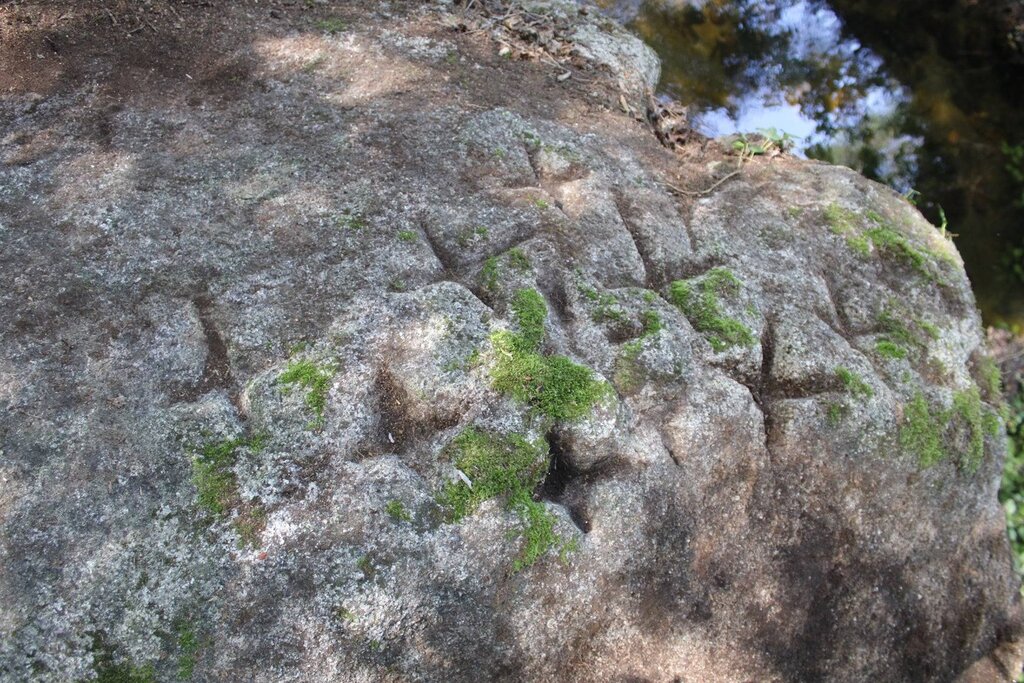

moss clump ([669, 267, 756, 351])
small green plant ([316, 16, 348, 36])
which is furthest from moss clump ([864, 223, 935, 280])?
small green plant ([316, 16, 348, 36])

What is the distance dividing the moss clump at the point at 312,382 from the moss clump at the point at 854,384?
2.38m

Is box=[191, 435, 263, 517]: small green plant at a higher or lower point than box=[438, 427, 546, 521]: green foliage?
lower

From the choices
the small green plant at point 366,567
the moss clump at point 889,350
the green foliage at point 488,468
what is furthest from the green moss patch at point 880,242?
the small green plant at point 366,567

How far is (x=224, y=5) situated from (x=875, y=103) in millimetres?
6231

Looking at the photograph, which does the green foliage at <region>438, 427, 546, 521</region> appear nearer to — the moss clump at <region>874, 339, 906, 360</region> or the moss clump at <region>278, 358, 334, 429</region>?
the moss clump at <region>278, 358, 334, 429</region>

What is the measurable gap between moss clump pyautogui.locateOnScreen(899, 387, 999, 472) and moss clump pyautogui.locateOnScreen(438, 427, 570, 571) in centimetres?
188

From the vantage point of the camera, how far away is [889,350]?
4098 mm

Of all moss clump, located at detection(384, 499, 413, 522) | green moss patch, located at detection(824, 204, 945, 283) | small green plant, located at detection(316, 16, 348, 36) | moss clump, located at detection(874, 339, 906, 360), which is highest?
green moss patch, located at detection(824, 204, 945, 283)

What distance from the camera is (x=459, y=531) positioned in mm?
2959

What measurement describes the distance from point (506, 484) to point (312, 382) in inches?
33.9

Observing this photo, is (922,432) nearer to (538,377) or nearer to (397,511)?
(538,377)

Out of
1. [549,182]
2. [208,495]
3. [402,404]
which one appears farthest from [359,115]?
[208,495]

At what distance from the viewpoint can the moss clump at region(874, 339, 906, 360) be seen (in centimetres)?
409

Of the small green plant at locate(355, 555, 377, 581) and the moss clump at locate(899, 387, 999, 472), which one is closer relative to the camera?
the small green plant at locate(355, 555, 377, 581)
